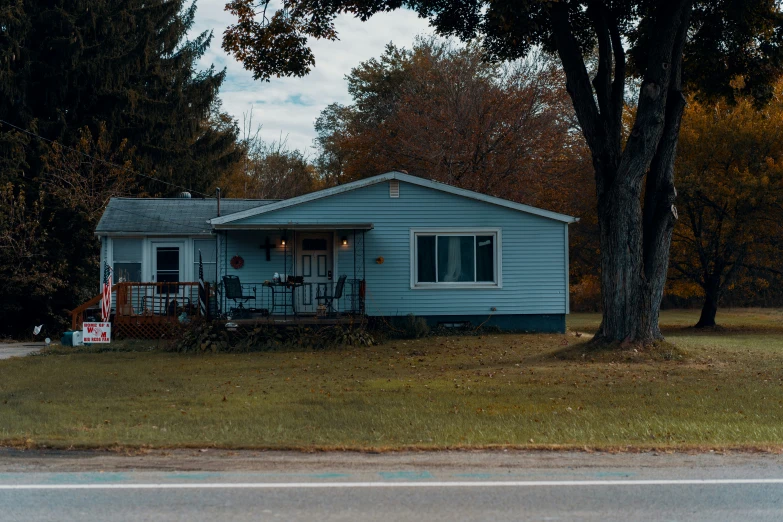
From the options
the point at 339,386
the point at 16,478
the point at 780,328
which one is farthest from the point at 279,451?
the point at 780,328

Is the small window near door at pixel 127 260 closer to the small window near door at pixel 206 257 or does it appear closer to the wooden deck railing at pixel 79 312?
the wooden deck railing at pixel 79 312

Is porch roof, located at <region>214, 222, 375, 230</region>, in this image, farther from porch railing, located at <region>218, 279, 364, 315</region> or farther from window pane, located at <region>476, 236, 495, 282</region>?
window pane, located at <region>476, 236, 495, 282</region>

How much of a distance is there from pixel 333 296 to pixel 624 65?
8504 mm

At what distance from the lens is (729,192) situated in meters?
27.6

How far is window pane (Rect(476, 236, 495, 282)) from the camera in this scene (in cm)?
2211

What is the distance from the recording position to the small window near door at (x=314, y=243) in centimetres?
2178

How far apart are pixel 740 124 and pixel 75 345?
22.4 metres

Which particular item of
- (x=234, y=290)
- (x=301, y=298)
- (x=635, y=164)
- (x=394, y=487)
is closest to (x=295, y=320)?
(x=234, y=290)

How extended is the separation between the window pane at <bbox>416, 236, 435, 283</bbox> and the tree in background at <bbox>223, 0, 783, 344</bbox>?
18.4 feet

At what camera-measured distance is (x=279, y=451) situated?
817cm

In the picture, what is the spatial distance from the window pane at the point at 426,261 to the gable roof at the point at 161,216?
4597 mm

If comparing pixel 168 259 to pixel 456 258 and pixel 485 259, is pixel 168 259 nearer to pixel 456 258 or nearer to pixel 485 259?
pixel 456 258

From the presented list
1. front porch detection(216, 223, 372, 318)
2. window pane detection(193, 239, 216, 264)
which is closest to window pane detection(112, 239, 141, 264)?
window pane detection(193, 239, 216, 264)

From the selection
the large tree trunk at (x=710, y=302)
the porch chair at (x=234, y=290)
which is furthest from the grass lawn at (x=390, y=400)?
the large tree trunk at (x=710, y=302)
